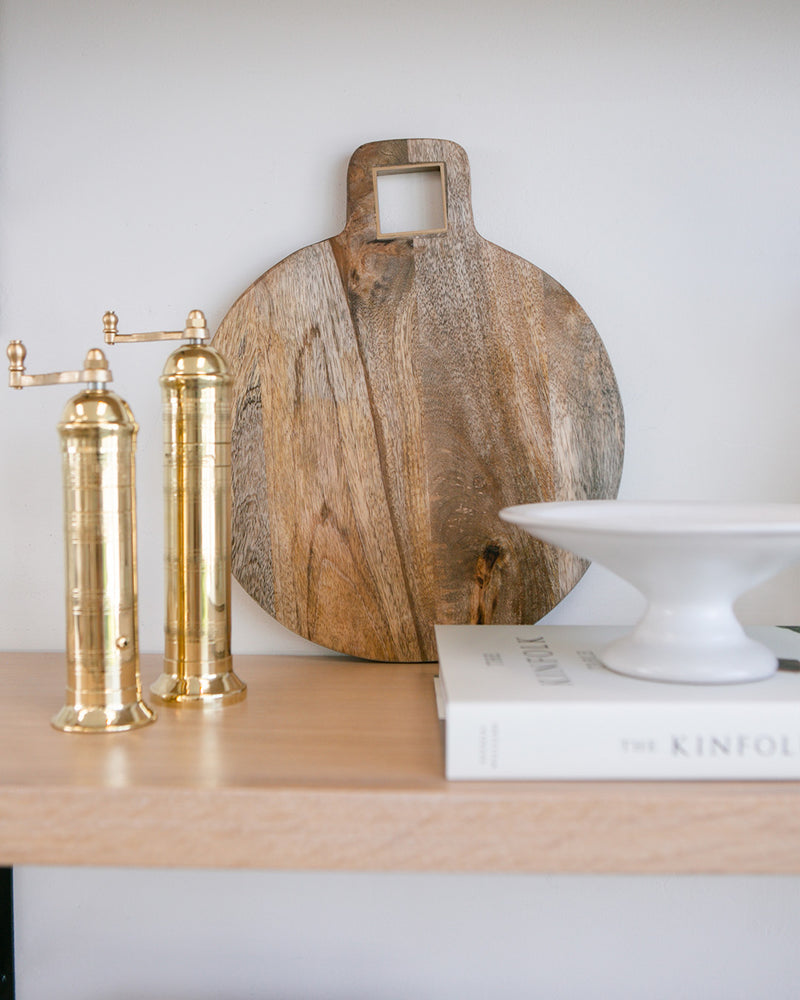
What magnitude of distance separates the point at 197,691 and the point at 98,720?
0.09 m

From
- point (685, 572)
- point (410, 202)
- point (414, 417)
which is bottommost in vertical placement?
point (685, 572)

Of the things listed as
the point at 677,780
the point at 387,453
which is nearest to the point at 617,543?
the point at 677,780

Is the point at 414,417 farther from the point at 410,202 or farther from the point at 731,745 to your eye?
the point at 731,745

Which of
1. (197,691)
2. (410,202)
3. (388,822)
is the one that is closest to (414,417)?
(410,202)

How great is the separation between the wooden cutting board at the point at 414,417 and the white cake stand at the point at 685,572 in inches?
7.4

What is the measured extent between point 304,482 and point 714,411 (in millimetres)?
437

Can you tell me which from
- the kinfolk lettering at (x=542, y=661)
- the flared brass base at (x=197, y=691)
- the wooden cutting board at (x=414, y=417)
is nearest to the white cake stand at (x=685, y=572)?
the kinfolk lettering at (x=542, y=661)

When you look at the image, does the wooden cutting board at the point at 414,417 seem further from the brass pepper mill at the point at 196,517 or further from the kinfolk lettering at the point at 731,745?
the kinfolk lettering at the point at 731,745

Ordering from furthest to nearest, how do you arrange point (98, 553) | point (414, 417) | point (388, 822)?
point (414, 417), point (98, 553), point (388, 822)

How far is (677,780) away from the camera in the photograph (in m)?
0.58

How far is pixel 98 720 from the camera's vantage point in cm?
69

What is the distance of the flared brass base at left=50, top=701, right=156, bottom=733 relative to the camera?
0.69 meters

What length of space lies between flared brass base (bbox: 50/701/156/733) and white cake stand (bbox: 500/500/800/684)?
0.33 metres

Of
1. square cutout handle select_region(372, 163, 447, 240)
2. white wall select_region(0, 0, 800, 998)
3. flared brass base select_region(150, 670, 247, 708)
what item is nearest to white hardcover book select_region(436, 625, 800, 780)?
flared brass base select_region(150, 670, 247, 708)
